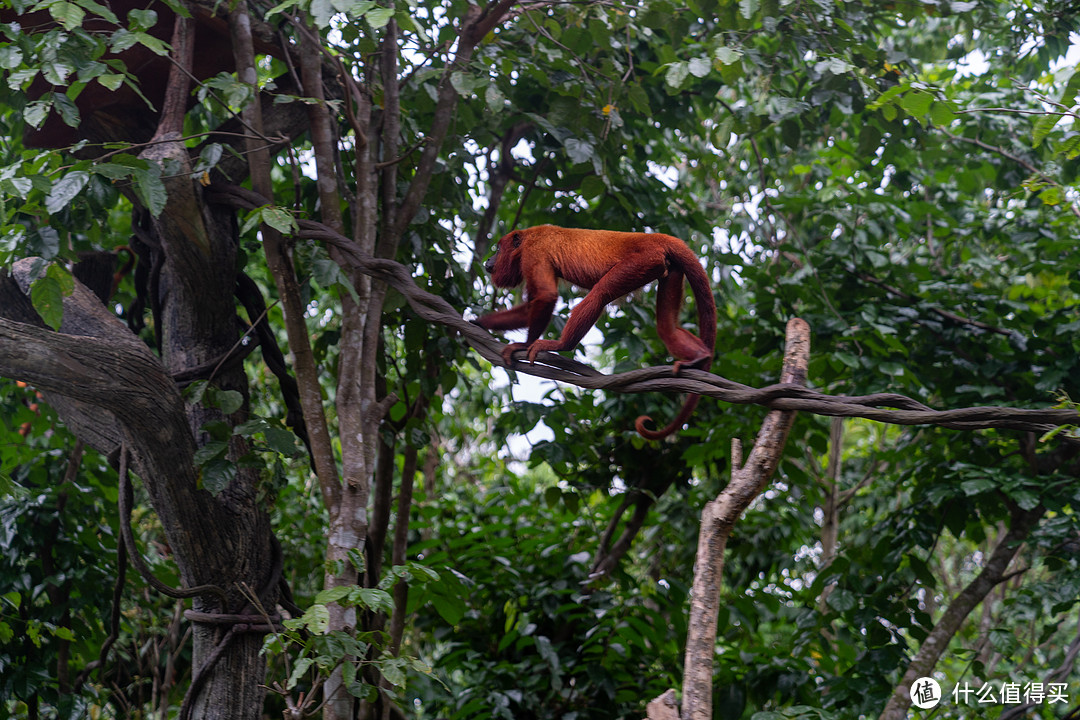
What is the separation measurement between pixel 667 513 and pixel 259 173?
3.23 m

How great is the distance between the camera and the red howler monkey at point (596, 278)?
2602 mm

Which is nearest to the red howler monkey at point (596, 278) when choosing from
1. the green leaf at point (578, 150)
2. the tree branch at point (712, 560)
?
the tree branch at point (712, 560)

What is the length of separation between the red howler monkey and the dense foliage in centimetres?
52

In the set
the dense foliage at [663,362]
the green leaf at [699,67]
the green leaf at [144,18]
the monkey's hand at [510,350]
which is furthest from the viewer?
the dense foliage at [663,362]

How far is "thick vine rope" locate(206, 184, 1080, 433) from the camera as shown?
6.09 feet

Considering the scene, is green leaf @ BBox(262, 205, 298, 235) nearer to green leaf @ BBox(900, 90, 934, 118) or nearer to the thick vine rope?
the thick vine rope

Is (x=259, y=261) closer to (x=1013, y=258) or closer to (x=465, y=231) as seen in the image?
(x=465, y=231)

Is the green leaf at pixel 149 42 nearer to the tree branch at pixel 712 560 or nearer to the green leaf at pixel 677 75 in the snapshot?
the green leaf at pixel 677 75

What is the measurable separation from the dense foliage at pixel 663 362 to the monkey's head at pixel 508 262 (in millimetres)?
410

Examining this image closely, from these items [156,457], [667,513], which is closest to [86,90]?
[156,457]

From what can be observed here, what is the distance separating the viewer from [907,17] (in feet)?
13.9

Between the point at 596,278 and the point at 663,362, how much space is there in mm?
1847

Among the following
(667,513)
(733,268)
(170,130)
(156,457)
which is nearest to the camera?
(156,457)

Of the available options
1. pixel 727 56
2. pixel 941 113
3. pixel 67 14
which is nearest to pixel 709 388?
pixel 727 56
